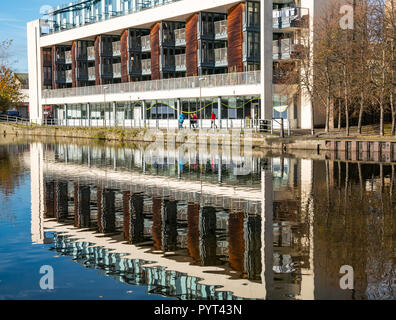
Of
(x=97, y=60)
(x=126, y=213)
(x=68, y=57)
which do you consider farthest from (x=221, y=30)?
(x=126, y=213)

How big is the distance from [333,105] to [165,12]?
24.1m

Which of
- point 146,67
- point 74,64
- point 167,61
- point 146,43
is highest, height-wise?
A: point 146,43

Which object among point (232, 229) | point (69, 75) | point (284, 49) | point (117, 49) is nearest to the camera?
point (232, 229)

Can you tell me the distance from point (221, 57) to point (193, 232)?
4820 cm

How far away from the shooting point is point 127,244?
13078 mm

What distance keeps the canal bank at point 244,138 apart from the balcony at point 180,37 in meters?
13.0

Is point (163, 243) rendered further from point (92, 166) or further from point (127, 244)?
point (92, 166)

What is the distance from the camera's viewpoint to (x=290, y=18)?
178 ft

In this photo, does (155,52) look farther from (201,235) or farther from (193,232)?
(201,235)

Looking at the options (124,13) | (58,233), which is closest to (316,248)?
(58,233)

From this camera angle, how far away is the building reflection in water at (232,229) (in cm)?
1003

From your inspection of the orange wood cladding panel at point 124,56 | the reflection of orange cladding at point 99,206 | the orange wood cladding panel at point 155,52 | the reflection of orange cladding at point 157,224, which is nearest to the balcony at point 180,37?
the orange wood cladding panel at point 155,52

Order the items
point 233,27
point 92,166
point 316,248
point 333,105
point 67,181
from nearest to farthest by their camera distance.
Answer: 1. point 316,248
2. point 67,181
3. point 92,166
4. point 333,105
5. point 233,27

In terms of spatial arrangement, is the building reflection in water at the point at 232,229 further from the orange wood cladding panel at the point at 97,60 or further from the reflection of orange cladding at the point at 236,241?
the orange wood cladding panel at the point at 97,60
